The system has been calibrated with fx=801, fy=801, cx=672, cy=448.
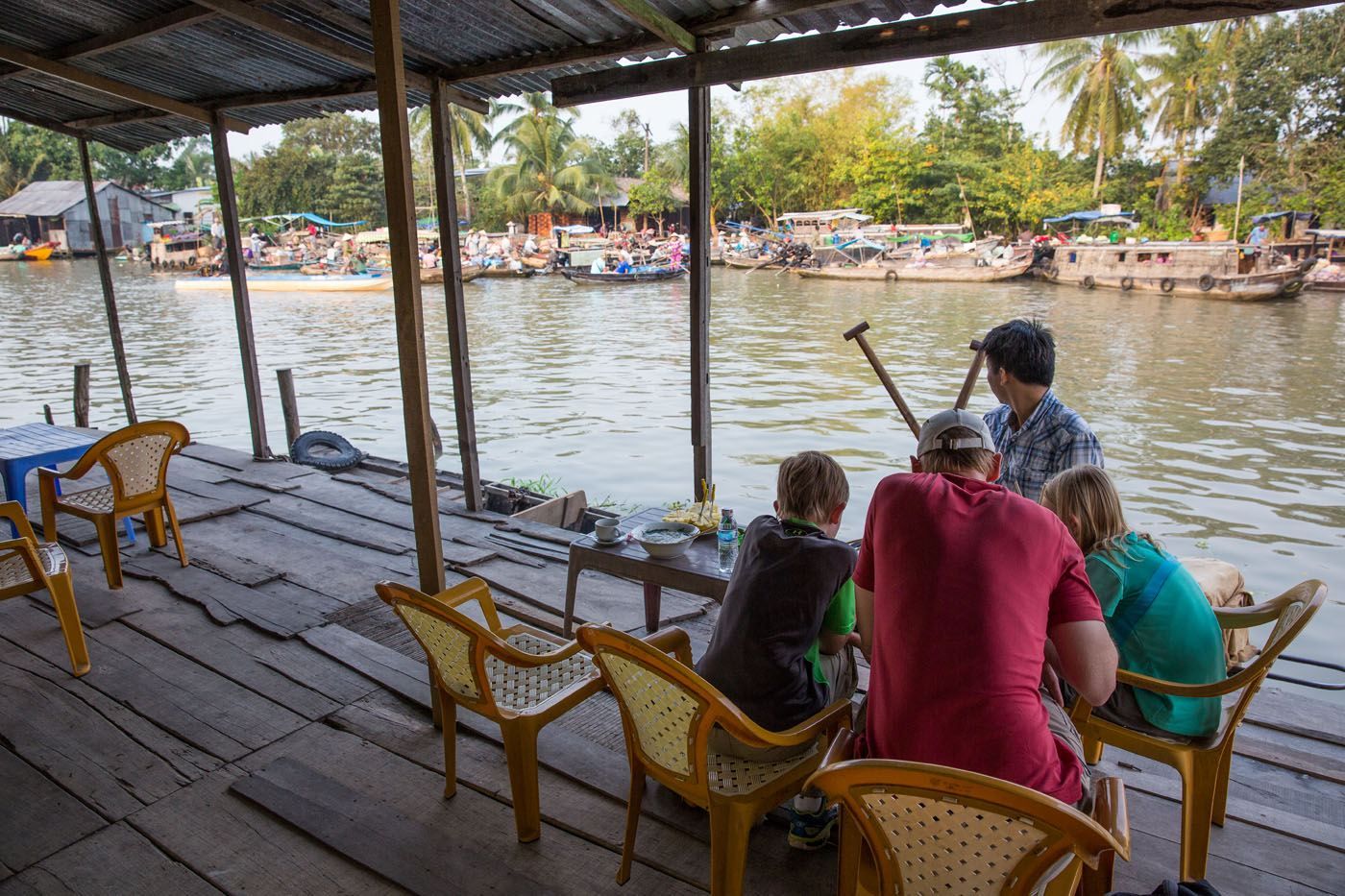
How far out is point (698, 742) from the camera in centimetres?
166

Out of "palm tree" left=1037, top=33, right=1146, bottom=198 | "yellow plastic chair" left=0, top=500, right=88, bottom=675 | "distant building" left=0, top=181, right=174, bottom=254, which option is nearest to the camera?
"yellow plastic chair" left=0, top=500, right=88, bottom=675

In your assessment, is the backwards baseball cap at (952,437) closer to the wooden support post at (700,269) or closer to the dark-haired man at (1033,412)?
the dark-haired man at (1033,412)

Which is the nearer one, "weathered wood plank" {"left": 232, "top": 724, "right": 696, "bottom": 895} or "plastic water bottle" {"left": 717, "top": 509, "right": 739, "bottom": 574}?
"weathered wood plank" {"left": 232, "top": 724, "right": 696, "bottom": 895}

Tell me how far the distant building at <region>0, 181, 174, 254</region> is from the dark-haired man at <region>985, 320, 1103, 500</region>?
47.5 m

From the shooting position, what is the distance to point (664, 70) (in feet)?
11.4

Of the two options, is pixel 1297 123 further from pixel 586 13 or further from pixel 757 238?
pixel 586 13

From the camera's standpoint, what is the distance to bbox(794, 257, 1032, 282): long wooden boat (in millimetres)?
26234

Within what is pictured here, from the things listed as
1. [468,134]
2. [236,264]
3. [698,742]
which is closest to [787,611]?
[698,742]

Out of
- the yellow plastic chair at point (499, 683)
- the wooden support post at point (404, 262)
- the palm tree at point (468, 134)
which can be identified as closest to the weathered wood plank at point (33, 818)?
the yellow plastic chair at point (499, 683)

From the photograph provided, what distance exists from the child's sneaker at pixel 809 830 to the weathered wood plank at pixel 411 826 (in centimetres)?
31

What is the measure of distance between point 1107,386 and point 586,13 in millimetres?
14948

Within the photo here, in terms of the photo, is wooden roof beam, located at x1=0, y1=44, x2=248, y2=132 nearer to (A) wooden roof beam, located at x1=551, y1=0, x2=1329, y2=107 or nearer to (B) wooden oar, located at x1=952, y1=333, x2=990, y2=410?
(A) wooden roof beam, located at x1=551, y1=0, x2=1329, y2=107

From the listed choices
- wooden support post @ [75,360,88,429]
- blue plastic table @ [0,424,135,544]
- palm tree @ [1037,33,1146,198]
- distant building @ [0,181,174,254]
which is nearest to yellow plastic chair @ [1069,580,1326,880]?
blue plastic table @ [0,424,135,544]

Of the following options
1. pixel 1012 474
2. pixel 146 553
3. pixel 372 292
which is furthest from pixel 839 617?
pixel 372 292
